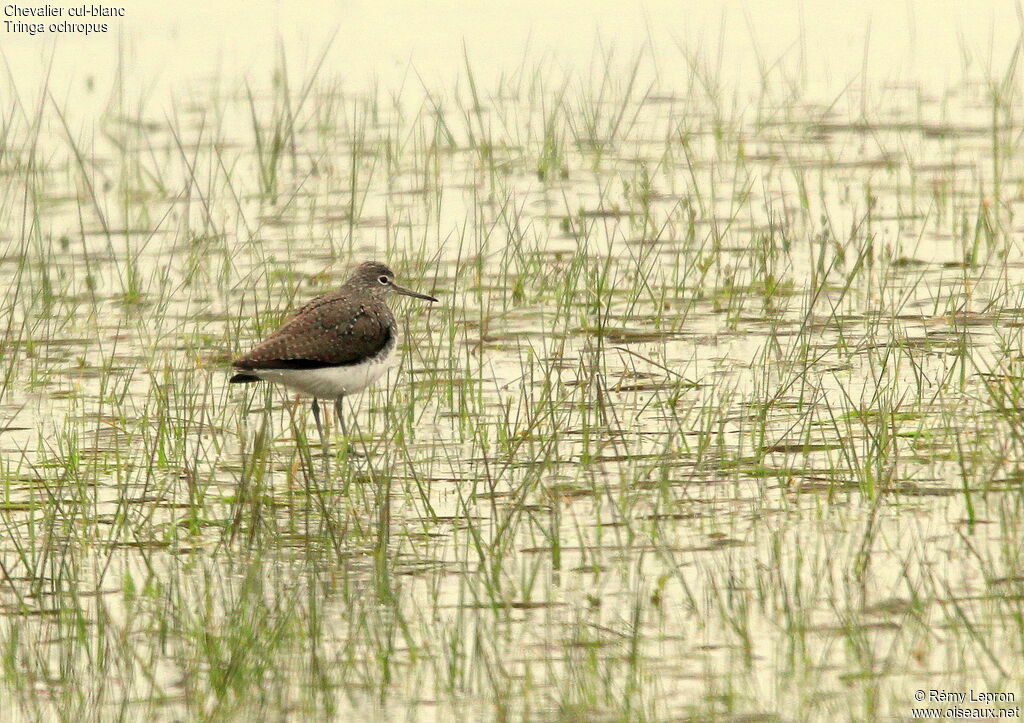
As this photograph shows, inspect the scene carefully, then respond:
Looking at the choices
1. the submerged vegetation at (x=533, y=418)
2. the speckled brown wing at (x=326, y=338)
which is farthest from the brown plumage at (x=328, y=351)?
the submerged vegetation at (x=533, y=418)

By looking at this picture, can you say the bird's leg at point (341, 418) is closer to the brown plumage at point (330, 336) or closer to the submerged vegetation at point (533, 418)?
the submerged vegetation at point (533, 418)

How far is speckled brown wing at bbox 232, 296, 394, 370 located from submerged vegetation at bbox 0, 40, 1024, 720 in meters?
0.29

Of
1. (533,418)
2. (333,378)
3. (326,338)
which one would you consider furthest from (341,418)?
(533,418)

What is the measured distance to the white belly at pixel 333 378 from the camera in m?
8.17

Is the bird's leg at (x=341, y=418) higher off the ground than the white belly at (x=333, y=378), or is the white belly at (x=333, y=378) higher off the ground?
the white belly at (x=333, y=378)

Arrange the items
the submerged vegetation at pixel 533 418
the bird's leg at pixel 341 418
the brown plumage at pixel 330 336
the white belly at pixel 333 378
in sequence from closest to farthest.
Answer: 1. the submerged vegetation at pixel 533 418
2. the bird's leg at pixel 341 418
3. the brown plumage at pixel 330 336
4. the white belly at pixel 333 378

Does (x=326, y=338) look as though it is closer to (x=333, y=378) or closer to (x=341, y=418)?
(x=333, y=378)

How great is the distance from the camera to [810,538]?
6.52m

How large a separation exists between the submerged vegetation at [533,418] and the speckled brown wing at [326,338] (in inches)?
11.2

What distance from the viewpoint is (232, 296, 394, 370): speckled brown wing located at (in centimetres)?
800

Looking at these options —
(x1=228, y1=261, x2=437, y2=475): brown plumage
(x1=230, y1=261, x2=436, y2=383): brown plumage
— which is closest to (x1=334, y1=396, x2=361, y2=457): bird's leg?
(x1=228, y1=261, x2=437, y2=475): brown plumage

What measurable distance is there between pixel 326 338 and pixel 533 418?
1.22 metres

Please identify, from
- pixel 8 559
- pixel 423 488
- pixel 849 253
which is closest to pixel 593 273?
pixel 849 253

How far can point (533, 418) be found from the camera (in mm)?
7668
